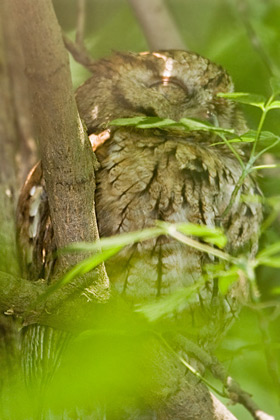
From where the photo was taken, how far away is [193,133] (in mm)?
2039

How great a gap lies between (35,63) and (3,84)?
1297 mm

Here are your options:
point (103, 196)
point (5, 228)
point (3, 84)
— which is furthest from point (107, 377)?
point (3, 84)

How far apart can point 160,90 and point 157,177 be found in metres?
0.34

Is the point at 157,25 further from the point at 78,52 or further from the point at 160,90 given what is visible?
the point at 160,90

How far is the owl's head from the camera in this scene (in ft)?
6.70

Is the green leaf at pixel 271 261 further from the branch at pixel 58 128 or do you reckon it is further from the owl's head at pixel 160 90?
the owl's head at pixel 160 90

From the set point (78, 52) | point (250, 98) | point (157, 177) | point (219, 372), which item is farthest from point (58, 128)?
point (78, 52)

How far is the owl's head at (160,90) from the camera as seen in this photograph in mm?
2043

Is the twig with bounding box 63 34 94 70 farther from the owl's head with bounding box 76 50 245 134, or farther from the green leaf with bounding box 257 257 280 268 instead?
the green leaf with bounding box 257 257 280 268

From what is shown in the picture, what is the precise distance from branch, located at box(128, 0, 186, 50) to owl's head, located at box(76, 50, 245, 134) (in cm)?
51

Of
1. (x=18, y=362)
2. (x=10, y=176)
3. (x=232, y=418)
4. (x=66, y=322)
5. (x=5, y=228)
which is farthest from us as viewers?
(x=10, y=176)

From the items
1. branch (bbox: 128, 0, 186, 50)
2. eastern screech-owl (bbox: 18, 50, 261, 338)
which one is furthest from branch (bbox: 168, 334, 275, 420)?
branch (bbox: 128, 0, 186, 50)

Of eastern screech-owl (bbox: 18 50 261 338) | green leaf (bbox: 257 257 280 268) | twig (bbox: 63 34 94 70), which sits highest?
twig (bbox: 63 34 94 70)

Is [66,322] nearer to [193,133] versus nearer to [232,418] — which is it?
[232,418]
